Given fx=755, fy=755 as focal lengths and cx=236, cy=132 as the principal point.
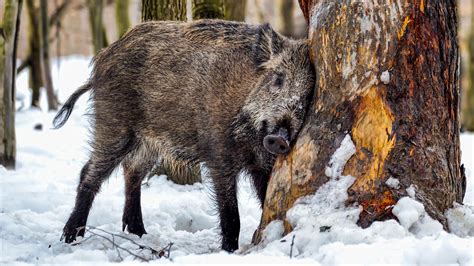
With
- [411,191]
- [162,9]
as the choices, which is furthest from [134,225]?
[411,191]

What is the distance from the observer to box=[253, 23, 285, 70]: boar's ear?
187 inches

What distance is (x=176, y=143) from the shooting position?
5289 millimetres

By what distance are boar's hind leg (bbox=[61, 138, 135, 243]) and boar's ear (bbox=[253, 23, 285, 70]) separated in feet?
4.00

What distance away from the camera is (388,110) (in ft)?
12.9

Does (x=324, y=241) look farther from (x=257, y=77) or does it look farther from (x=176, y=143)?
(x=176, y=143)

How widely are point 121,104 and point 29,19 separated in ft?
31.3

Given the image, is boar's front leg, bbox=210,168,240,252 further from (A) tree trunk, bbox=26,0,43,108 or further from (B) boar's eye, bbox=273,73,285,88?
(A) tree trunk, bbox=26,0,43,108

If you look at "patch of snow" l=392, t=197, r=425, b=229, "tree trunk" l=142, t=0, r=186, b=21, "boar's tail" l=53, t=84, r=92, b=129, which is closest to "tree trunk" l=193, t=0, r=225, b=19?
"tree trunk" l=142, t=0, r=186, b=21

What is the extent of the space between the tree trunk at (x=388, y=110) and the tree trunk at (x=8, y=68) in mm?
4071

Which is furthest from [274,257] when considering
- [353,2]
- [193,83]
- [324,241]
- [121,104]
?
[121,104]

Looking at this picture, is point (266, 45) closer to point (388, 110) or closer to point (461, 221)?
point (388, 110)

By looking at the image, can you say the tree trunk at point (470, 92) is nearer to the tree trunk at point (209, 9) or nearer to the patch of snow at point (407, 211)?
the tree trunk at point (209, 9)

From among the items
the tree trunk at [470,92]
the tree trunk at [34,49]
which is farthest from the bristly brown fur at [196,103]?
the tree trunk at [470,92]

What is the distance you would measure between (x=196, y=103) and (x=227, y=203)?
2.33ft
